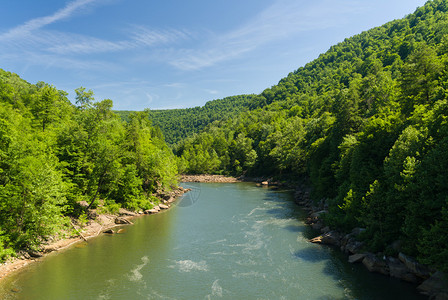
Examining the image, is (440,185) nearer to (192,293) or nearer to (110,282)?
(192,293)

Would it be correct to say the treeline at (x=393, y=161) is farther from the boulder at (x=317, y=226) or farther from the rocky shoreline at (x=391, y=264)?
the boulder at (x=317, y=226)

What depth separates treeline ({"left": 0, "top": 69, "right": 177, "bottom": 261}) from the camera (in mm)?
26266

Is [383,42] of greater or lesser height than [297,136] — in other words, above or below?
above

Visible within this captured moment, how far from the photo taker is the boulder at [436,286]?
18.0 metres

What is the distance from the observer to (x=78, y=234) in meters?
33.4

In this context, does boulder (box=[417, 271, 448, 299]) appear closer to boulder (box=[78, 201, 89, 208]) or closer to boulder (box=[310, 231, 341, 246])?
boulder (box=[310, 231, 341, 246])

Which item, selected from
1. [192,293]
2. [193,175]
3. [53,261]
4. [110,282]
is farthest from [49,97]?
[193,175]

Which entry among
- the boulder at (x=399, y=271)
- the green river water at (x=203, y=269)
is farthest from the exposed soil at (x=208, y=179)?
the boulder at (x=399, y=271)

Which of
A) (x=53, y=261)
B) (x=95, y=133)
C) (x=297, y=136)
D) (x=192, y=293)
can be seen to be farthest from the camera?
(x=297, y=136)

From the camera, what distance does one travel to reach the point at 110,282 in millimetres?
22547

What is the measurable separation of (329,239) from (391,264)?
28.1ft

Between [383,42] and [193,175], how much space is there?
12060 centimetres

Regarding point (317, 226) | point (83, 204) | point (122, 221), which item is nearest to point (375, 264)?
point (317, 226)

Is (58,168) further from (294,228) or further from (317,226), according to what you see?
(317,226)
